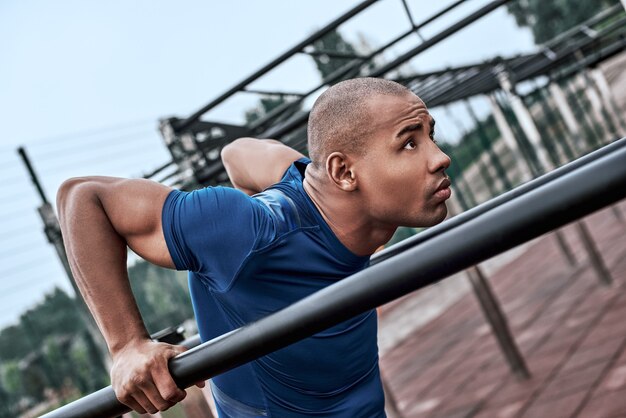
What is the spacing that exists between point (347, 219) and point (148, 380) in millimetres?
498

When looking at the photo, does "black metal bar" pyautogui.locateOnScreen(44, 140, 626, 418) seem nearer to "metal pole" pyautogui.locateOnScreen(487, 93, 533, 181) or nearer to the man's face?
the man's face

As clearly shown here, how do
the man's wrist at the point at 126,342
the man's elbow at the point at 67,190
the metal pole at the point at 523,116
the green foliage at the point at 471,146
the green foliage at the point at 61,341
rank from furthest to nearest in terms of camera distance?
the green foliage at the point at 471,146 → the green foliage at the point at 61,341 → the metal pole at the point at 523,116 → the man's elbow at the point at 67,190 → the man's wrist at the point at 126,342

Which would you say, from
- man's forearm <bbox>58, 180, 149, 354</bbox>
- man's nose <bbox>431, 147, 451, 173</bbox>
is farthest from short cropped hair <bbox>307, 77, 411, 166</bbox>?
man's forearm <bbox>58, 180, 149, 354</bbox>

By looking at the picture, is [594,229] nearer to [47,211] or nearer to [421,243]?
[47,211]

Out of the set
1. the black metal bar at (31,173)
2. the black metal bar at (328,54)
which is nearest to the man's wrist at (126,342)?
the black metal bar at (31,173)

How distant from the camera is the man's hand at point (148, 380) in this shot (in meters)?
0.97

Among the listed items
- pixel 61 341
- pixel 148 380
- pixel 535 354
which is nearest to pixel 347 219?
pixel 148 380

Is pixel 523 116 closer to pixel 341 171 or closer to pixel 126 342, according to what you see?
pixel 341 171

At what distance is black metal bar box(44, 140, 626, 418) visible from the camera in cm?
62

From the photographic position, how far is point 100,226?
116cm

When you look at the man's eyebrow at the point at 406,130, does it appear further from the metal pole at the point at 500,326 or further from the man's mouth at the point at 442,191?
the metal pole at the point at 500,326

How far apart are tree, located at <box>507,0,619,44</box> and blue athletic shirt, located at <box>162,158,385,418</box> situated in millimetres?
29628

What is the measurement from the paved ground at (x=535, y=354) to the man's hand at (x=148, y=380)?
9.31 feet

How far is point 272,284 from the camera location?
4.23 ft
